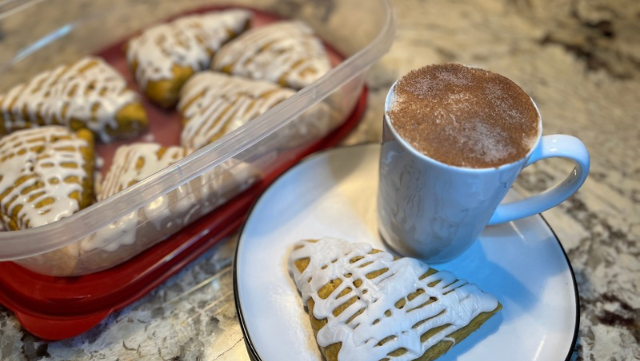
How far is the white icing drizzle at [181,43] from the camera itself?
Result: 43.1 inches

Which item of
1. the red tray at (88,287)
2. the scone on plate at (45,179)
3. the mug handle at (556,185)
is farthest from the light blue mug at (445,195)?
the scone on plate at (45,179)

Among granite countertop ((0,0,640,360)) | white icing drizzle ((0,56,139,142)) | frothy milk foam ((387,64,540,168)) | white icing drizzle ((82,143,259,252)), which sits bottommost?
granite countertop ((0,0,640,360))

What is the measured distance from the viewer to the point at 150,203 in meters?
0.74

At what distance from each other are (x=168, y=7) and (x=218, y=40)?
0.65 ft

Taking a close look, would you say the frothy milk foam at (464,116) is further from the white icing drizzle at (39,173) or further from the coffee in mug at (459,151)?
the white icing drizzle at (39,173)

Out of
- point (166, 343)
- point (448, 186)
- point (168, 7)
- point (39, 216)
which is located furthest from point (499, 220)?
point (168, 7)

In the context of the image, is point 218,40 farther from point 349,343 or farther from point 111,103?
point 349,343

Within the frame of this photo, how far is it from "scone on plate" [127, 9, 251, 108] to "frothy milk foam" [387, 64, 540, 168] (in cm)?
60

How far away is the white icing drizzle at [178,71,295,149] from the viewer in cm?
95

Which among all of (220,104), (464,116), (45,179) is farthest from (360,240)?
(45,179)

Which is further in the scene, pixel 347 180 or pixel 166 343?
pixel 347 180

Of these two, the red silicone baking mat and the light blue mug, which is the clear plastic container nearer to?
the red silicone baking mat

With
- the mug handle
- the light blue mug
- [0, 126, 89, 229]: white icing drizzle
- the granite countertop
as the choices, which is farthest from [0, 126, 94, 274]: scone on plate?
the mug handle

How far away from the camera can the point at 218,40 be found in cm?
117
